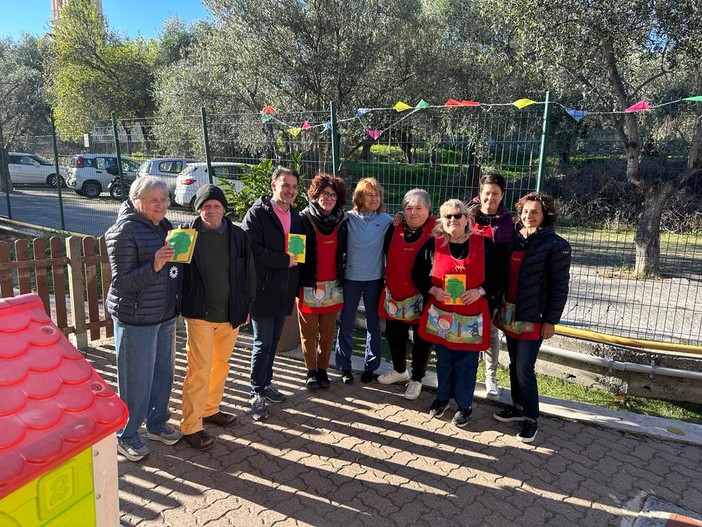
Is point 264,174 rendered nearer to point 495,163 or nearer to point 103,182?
point 495,163

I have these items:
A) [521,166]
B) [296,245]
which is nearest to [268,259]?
[296,245]

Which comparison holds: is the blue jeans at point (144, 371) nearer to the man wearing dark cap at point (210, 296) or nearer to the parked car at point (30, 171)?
the man wearing dark cap at point (210, 296)

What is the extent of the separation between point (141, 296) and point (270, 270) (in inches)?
41.9

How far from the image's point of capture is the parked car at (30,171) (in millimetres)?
17448

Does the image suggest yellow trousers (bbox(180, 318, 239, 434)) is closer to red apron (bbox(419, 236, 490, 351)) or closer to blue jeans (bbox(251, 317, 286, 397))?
blue jeans (bbox(251, 317, 286, 397))

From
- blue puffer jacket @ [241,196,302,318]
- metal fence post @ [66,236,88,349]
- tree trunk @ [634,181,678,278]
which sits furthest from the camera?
tree trunk @ [634,181,678,278]

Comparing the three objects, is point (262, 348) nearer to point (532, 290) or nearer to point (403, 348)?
point (403, 348)

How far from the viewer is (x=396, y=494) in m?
3.22

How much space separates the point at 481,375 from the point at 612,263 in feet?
18.0

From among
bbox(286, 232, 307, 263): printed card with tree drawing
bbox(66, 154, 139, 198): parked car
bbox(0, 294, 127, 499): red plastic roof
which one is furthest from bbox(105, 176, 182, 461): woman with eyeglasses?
bbox(66, 154, 139, 198): parked car

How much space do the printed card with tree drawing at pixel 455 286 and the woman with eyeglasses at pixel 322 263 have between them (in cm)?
103

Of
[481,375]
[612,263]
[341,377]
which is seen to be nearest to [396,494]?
[341,377]

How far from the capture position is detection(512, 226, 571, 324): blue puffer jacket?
3.57 metres

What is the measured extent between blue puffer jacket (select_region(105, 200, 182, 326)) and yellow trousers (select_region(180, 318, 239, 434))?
26 centimetres
